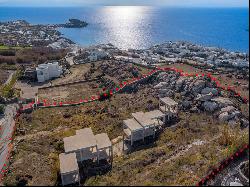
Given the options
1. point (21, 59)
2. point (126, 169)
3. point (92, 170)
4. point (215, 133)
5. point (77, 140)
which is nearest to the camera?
point (126, 169)

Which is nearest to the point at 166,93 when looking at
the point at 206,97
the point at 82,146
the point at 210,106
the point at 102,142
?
the point at 206,97

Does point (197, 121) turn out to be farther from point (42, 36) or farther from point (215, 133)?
point (42, 36)

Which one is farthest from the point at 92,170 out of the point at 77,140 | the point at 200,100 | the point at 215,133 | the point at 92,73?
the point at 92,73

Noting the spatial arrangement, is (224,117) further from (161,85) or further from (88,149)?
(88,149)

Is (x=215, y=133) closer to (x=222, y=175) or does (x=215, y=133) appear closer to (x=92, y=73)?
(x=222, y=175)

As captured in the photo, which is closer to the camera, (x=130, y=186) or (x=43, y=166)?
(x=130, y=186)

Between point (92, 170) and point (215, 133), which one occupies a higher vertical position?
point (215, 133)

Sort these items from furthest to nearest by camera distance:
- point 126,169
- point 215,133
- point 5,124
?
point 5,124
point 215,133
point 126,169
